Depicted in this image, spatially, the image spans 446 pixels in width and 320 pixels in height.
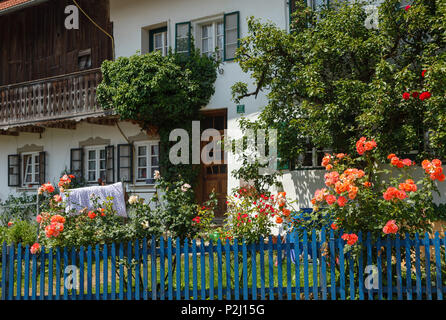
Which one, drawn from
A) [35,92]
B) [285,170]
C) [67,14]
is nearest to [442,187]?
[285,170]

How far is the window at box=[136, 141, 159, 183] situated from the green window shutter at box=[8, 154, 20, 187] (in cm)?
512

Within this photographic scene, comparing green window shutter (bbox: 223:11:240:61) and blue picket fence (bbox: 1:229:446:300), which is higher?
green window shutter (bbox: 223:11:240:61)

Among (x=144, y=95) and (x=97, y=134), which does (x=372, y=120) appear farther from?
(x=97, y=134)

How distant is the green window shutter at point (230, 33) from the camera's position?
1124 cm

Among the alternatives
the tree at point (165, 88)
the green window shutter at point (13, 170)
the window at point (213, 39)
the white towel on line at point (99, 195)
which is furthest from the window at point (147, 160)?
the green window shutter at point (13, 170)

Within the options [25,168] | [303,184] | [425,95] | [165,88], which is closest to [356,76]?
[425,95]

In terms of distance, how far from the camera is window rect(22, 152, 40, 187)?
1507 centimetres

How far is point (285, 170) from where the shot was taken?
1021cm

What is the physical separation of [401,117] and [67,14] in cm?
1078

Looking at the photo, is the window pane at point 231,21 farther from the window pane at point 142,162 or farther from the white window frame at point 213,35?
the window pane at point 142,162

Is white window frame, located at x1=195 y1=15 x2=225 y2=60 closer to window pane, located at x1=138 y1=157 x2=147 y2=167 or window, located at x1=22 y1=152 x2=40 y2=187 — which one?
window pane, located at x1=138 y1=157 x2=147 y2=167

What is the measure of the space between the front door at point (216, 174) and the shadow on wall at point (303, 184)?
1.94 meters

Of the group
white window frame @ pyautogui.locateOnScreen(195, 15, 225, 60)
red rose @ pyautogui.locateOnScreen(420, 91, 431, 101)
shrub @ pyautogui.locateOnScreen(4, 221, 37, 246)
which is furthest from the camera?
white window frame @ pyautogui.locateOnScreen(195, 15, 225, 60)

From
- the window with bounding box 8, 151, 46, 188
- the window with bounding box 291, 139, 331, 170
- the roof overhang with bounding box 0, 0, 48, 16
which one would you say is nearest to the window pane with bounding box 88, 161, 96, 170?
the window with bounding box 8, 151, 46, 188
